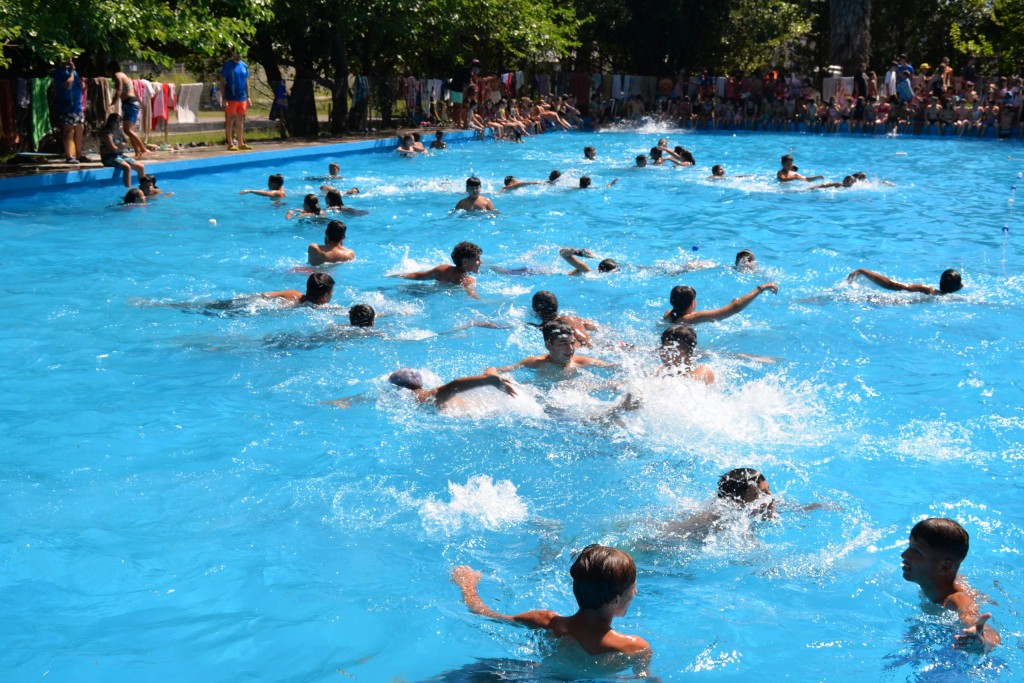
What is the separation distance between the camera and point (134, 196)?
51.7 feet

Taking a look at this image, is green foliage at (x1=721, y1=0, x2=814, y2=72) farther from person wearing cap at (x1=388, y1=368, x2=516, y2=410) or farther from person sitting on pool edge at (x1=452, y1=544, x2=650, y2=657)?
person sitting on pool edge at (x1=452, y1=544, x2=650, y2=657)

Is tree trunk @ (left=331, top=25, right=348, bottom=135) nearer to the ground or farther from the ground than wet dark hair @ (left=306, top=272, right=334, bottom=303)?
farther from the ground

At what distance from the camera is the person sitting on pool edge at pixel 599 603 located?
13.0 ft

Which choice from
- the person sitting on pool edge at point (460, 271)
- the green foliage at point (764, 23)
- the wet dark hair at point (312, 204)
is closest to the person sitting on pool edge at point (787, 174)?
the wet dark hair at point (312, 204)

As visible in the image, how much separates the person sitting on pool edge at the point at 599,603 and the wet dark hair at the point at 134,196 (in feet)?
43.7

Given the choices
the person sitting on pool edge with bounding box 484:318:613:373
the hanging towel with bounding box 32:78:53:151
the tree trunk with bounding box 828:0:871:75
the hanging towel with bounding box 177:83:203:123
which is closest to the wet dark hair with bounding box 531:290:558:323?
the person sitting on pool edge with bounding box 484:318:613:373

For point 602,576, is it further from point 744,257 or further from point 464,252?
point 744,257

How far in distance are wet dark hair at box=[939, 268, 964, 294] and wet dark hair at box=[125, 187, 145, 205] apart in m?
11.7

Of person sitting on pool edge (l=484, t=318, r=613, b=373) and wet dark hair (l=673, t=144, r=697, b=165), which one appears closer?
person sitting on pool edge (l=484, t=318, r=613, b=373)

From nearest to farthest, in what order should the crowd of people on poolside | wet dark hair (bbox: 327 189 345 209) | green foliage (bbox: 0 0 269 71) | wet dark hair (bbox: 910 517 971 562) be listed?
wet dark hair (bbox: 910 517 971 562)
green foliage (bbox: 0 0 269 71)
wet dark hair (bbox: 327 189 345 209)
the crowd of people on poolside

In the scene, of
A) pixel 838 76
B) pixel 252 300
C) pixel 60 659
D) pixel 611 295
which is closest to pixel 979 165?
pixel 838 76

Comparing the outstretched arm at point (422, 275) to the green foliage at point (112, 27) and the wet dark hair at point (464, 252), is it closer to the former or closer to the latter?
the wet dark hair at point (464, 252)

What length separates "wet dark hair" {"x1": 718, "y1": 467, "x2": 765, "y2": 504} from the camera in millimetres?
5621

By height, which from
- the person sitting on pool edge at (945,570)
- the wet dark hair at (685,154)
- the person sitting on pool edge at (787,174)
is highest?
the wet dark hair at (685,154)
